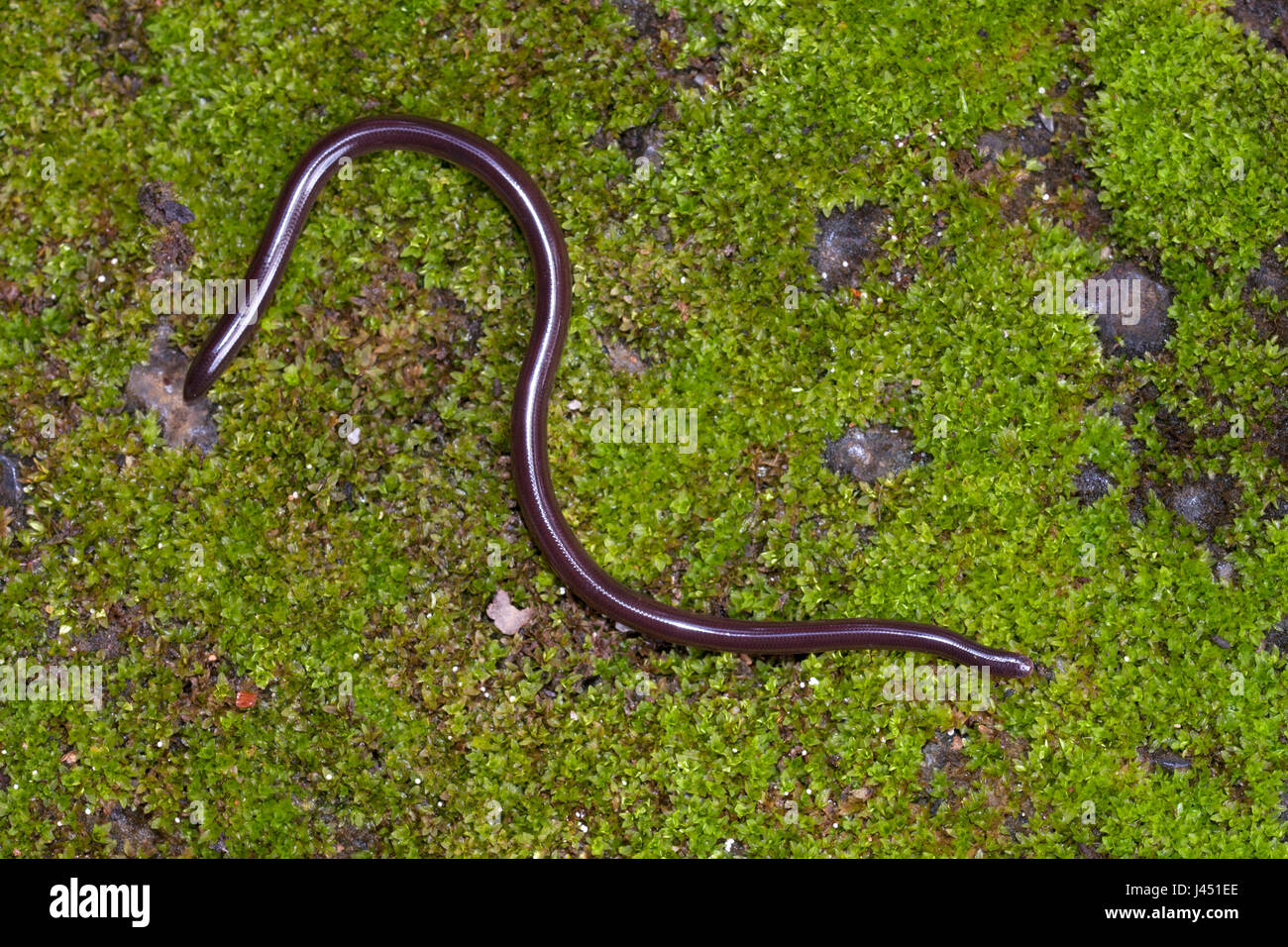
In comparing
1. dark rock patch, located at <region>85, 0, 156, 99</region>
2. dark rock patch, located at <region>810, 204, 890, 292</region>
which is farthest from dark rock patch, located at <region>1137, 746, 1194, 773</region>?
dark rock patch, located at <region>85, 0, 156, 99</region>

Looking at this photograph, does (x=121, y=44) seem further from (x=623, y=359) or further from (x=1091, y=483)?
(x=1091, y=483)

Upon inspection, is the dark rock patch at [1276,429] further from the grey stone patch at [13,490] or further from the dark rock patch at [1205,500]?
the grey stone patch at [13,490]

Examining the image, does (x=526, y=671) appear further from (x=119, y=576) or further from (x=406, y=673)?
(x=119, y=576)

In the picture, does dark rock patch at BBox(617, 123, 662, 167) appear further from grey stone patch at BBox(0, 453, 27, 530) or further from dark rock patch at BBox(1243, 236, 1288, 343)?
grey stone patch at BBox(0, 453, 27, 530)

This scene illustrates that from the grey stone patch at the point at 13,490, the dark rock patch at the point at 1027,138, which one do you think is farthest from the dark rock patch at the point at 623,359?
the grey stone patch at the point at 13,490

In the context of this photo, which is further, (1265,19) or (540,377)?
(1265,19)

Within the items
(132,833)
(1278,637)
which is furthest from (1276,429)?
(132,833)

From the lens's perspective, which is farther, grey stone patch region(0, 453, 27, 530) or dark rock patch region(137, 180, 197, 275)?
dark rock patch region(137, 180, 197, 275)
